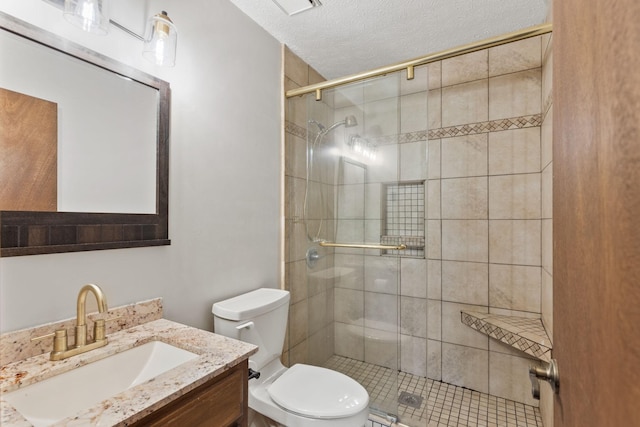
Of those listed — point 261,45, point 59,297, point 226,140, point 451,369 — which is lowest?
point 451,369

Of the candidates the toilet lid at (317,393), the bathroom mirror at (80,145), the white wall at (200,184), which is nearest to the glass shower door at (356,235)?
the white wall at (200,184)

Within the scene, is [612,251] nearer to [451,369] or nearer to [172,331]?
[172,331]

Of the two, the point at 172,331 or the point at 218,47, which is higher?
the point at 218,47

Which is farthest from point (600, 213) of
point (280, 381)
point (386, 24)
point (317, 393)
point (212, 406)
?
point (386, 24)

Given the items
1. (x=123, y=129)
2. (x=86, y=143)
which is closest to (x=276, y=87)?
(x=123, y=129)

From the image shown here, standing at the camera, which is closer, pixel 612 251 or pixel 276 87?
pixel 612 251

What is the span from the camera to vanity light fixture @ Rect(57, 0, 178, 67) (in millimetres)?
978

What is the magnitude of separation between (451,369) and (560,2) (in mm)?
2308

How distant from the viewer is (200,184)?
1.48 m

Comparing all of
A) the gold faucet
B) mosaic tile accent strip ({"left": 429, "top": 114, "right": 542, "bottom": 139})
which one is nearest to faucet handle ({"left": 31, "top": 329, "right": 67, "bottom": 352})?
the gold faucet

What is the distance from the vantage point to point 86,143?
3.48 feet

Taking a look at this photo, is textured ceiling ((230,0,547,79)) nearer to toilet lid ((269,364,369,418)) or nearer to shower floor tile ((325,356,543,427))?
toilet lid ((269,364,369,418))

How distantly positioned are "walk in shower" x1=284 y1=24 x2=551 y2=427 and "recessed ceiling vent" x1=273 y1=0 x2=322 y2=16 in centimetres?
46

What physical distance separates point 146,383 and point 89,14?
3.76ft
